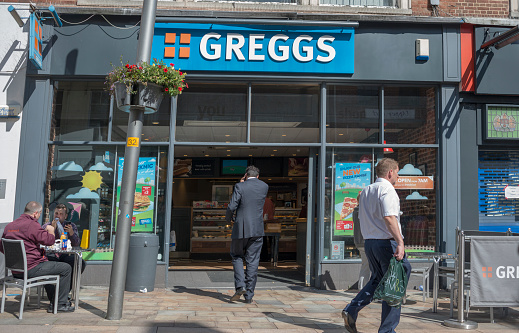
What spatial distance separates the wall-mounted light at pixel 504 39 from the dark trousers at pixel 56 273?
7.90 meters

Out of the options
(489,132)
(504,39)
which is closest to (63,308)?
(489,132)

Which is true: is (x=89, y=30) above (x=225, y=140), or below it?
above

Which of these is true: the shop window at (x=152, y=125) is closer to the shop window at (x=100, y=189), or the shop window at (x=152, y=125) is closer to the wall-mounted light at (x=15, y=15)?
the shop window at (x=100, y=189)

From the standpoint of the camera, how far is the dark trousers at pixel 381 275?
4.94 meters

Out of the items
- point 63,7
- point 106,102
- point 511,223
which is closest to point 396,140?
point 511,223

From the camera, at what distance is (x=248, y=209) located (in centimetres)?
761

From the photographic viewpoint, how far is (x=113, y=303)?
595 centimetres

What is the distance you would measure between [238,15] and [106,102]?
288 cm

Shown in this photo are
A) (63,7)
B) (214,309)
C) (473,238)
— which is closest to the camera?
(473,238)

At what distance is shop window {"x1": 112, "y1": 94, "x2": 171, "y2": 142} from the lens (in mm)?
9188

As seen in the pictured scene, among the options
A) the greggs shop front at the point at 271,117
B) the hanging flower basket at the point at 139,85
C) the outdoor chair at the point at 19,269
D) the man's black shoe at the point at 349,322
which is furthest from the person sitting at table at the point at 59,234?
the man's black shoe at the point at 349,322

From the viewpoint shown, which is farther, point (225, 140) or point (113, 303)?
point (225, 140)

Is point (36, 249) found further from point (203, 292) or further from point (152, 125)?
point (152, 125)

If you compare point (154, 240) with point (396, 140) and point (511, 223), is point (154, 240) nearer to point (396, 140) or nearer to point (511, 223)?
point (396, 140)
